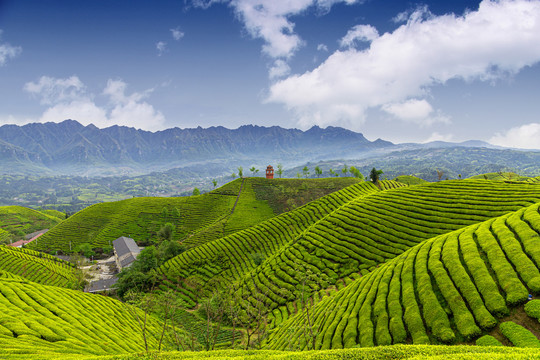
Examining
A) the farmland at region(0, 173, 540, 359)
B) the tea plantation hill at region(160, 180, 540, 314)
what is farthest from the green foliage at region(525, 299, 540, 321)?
the tea plantation hill at region(160, 180, 540, 314)

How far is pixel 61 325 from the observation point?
105ft

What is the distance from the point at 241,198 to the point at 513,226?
145m

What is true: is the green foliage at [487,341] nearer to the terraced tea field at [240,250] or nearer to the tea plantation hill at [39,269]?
the terraced tea field at [240,250]

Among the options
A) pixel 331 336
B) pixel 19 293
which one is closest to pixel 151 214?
pixel 19 293

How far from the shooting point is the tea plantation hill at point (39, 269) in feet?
290

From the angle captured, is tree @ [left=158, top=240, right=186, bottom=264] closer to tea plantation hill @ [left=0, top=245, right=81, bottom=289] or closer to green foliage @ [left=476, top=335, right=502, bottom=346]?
tea plantation hill @ [left=0, top=245, right=81, bottom=289]

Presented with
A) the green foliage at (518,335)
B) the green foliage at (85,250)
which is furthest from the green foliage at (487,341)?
the green foliage at (85,250)

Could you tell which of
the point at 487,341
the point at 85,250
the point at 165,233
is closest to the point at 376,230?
the point at 487,341

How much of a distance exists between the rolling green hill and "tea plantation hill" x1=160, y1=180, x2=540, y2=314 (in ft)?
64.1

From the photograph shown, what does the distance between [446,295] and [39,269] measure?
12299 centimetres

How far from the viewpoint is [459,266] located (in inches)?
1229

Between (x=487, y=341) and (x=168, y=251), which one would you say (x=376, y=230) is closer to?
(x=487, y=341)

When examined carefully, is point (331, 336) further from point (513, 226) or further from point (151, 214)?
point (151, 214)

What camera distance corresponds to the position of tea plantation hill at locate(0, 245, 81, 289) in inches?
Answer: 3482
